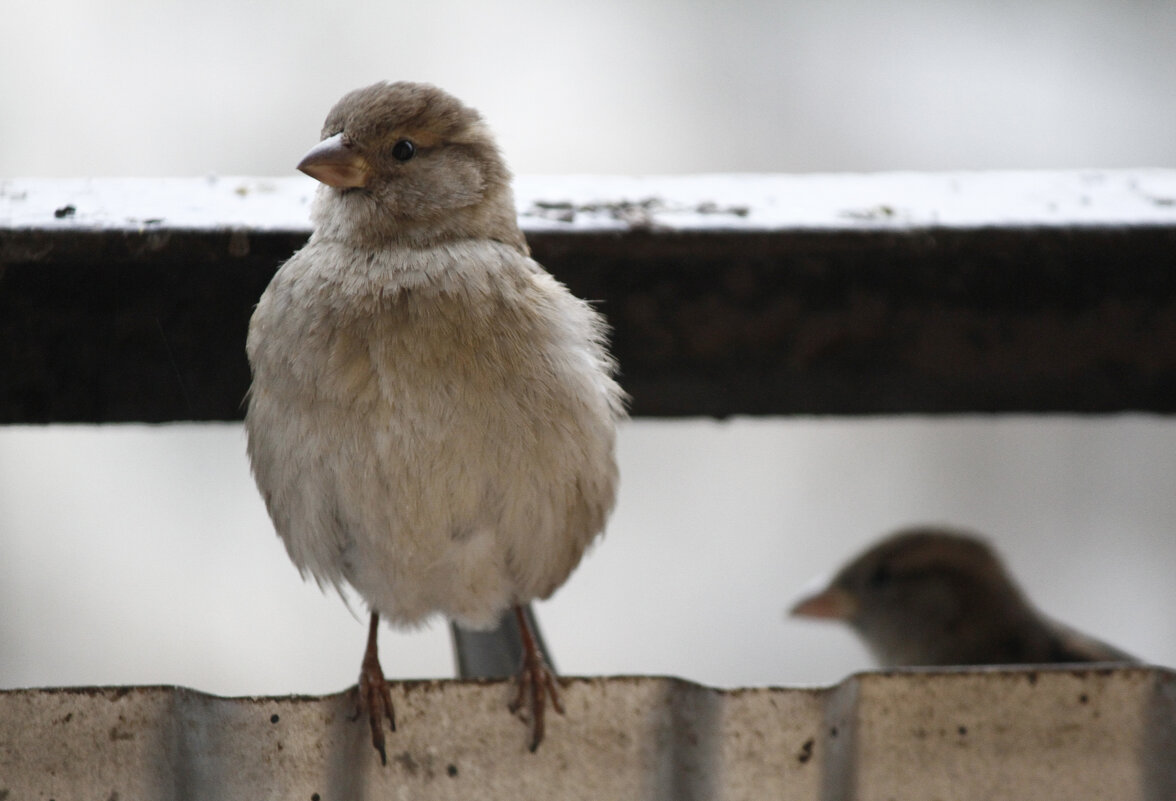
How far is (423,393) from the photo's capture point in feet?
4.69

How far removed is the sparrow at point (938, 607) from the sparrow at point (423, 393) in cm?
83

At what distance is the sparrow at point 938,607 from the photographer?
2.28 m

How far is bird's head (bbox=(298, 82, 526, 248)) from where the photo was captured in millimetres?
1560

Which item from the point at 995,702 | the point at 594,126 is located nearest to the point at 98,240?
the point at 995,702

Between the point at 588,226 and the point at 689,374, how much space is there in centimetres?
29

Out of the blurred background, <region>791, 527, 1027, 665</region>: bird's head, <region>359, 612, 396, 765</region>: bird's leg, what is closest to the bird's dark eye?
<region>359, 612, 396, 765</region>: bird's leg

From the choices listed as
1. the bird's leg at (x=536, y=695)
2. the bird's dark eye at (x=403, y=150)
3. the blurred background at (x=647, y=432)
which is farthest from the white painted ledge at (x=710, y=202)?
the blurred background at (x=647, y=432)

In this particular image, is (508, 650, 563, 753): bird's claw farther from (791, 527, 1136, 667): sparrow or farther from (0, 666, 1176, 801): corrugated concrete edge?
(791, 527, 1136, 667): sparrow

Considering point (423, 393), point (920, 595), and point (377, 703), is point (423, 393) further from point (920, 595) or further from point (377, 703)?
point (920, 595)

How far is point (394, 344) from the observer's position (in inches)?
56.7

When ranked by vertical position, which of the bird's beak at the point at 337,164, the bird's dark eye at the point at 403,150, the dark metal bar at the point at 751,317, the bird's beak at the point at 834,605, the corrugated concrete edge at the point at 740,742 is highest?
the bird's dark eye at the point at 403,150

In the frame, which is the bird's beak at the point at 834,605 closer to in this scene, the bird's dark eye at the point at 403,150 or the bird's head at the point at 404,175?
the bird's head at the point at 404,175

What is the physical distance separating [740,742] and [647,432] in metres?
1.67

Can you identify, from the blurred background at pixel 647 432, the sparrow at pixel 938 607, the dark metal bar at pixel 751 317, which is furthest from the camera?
the blurred background at pixel 647 432
